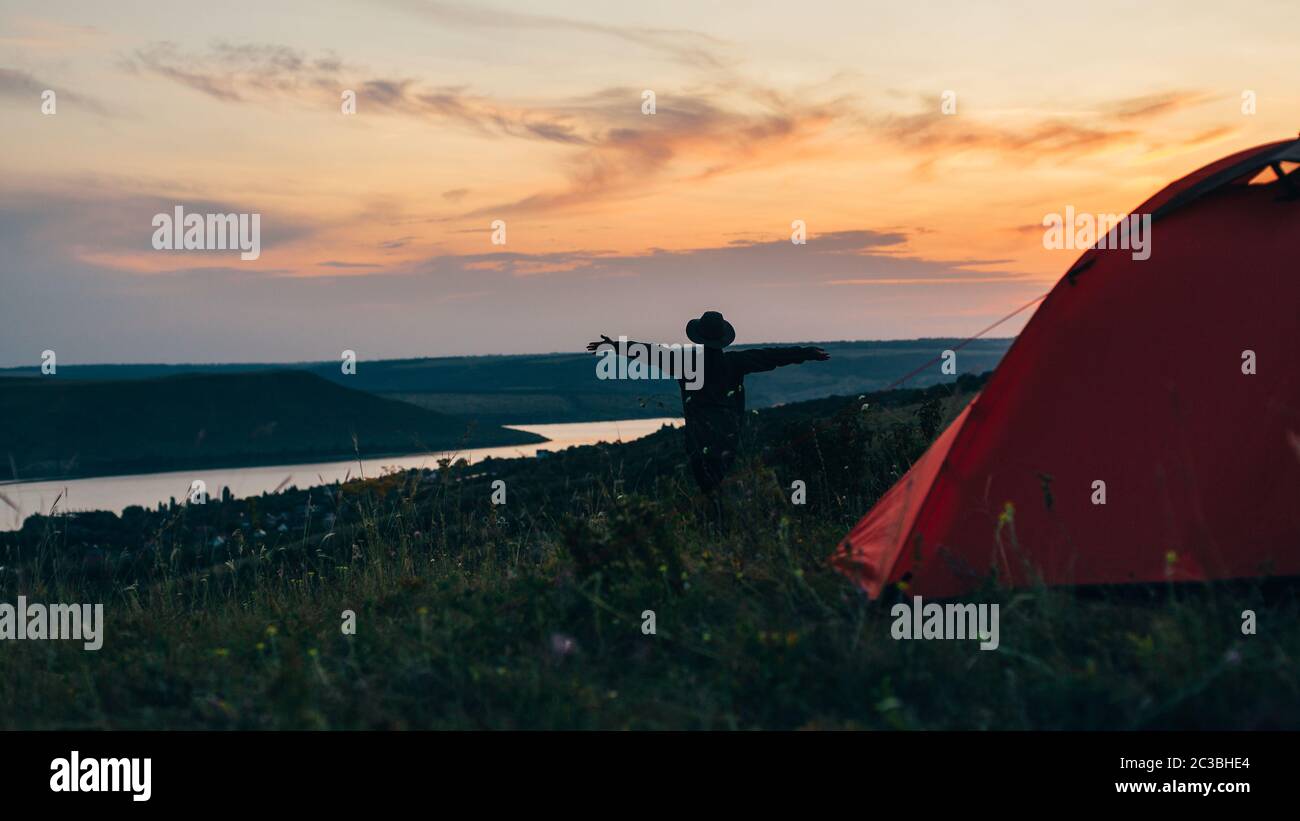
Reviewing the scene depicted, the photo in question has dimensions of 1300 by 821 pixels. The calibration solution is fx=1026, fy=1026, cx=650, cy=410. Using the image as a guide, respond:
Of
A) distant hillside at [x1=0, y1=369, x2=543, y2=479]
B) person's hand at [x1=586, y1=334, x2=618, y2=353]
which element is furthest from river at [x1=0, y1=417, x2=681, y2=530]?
person's hand at [x1=586, y1=334, x2=618, y2=353]

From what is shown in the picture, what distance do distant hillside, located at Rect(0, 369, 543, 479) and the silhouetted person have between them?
53015 mm

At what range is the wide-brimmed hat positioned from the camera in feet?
29.2

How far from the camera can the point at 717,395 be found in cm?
884

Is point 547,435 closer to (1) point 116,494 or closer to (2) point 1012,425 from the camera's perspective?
(1) point 116,494

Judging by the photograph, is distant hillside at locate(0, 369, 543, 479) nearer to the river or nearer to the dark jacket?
the river

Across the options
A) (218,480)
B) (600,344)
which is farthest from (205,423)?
(600,344)

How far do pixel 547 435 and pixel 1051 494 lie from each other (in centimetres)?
6387

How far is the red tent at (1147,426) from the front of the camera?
5562 mm

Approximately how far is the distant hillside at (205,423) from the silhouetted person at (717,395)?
174ft

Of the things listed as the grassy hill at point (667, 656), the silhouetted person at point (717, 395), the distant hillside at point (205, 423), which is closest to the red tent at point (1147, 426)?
the grassy hill at point (667, 656)

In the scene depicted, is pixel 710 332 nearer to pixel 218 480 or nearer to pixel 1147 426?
pixel 1147 426

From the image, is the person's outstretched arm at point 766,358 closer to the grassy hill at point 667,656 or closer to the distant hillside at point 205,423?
the grassy hill at point 667,656

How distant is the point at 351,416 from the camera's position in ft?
233

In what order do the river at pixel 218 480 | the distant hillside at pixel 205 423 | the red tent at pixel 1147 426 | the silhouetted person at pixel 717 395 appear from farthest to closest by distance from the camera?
the distant hillside at pixel 205 423 → the river at pixel 218 480 → the silhouetted person at pixel 717 395 → the red tent at pixel 1147 426
